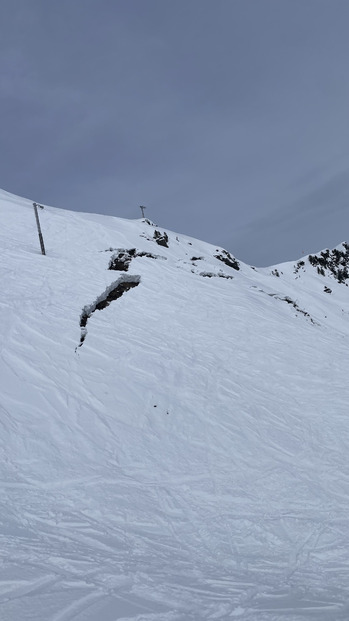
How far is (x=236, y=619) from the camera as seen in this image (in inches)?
159

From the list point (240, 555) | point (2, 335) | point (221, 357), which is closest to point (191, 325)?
point (221, 357)

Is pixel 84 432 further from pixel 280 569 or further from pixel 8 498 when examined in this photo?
pixel 280 569

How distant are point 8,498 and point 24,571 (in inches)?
86.0

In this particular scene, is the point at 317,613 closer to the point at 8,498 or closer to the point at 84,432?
the point at 8,498

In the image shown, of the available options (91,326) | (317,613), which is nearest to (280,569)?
(317,613)

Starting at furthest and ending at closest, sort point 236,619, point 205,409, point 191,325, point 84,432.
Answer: point 191,325
point 205,409
point 84,432
point 236,619

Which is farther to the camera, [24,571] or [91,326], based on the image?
[91,326]

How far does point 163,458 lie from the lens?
8711mm

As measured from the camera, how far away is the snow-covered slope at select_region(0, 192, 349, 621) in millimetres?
4594

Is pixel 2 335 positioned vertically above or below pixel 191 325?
below

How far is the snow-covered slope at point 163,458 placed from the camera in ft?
15.1

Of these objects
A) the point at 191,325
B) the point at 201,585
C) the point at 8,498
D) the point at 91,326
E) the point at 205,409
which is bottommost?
the point at 8,498

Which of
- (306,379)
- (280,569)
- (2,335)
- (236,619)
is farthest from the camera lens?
(306,379)

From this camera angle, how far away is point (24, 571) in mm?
4469
